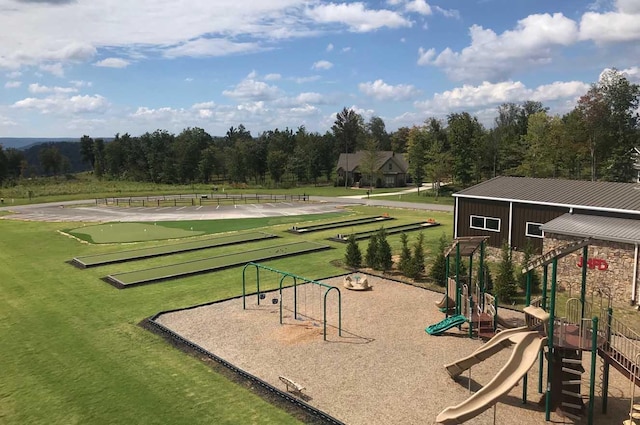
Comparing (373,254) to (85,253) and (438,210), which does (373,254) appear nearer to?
(85,253)

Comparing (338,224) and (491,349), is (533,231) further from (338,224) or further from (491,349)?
(338,224)

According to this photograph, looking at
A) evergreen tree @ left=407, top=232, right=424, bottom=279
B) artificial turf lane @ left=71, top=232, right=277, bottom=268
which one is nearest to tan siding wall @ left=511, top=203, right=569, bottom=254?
evergreen tree @ left=407, top=232, right=424, bottom=279

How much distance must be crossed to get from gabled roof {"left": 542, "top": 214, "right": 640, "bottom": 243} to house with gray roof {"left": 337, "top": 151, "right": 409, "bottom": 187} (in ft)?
174

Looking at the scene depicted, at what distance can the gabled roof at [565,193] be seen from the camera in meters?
21.2

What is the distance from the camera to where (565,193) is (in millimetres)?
23828

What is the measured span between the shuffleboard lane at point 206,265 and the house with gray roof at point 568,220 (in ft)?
29.8

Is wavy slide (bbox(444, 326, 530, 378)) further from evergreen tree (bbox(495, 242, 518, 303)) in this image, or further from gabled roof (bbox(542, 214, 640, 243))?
gabled roof (bbox(542, 214, 640, 243))

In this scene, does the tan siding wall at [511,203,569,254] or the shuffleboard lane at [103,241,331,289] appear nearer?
the shuffleboard lane at [103,241,331,289]

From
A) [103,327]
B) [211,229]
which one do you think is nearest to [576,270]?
[103,327]

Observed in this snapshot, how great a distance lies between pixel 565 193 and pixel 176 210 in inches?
1410

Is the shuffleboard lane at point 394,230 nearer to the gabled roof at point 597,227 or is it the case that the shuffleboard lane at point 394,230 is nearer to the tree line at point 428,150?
the gabled roof at point 597,227

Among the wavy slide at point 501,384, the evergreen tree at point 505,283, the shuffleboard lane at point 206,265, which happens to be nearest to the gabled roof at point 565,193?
the evergreen tree at point 505,283

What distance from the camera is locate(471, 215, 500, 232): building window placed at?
1016 inches

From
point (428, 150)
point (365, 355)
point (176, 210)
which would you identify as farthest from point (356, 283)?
point (428, 150)
